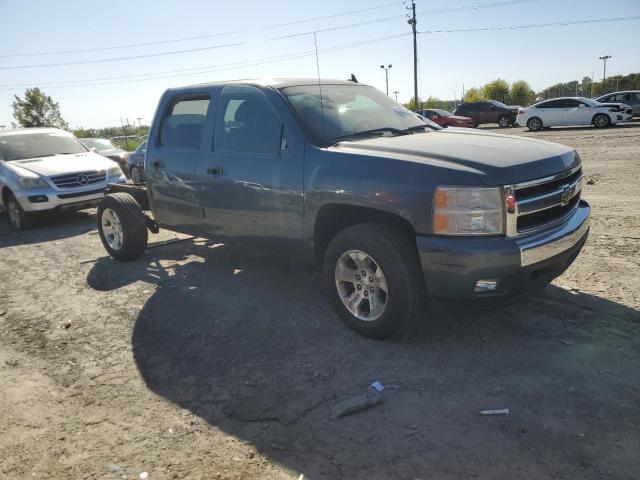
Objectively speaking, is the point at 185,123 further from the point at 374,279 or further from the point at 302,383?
the point at 302,383

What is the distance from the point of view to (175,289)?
16.5 ft

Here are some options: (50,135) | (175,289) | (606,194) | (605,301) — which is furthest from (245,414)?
(50,135)

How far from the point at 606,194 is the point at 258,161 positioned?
5.91 metres

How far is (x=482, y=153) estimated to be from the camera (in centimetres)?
328

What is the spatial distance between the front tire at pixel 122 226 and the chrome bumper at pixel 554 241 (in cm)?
441

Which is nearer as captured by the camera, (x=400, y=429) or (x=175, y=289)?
(x=400, y=429)

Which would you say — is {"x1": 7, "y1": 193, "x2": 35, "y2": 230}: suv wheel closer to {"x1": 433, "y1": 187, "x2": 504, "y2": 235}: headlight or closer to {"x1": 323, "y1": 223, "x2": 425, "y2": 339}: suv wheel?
{"x1": 323, "y1": 223, "x2": 425, "y2": 339}: suv wheel

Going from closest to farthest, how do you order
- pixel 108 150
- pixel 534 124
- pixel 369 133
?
pixel 369 133 < pixel 108 150 < pixel 534 124

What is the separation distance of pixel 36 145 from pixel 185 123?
239 inches

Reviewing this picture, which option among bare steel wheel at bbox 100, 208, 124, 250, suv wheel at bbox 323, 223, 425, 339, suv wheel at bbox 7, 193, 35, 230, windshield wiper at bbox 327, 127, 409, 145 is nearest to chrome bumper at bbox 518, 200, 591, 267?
suv wheel at bbox 323, 223, 425, 339

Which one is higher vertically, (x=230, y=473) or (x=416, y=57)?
(x=416, y=57)

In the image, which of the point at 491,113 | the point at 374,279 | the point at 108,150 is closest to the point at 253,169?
the point at 374,279

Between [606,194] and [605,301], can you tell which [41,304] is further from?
[606,194]

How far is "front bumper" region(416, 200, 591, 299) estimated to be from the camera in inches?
118
